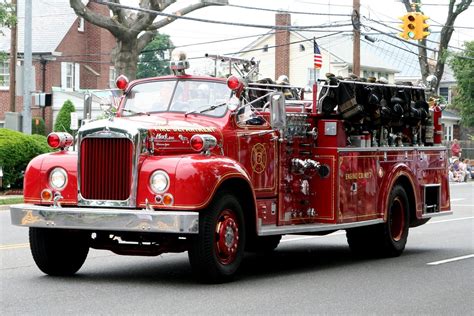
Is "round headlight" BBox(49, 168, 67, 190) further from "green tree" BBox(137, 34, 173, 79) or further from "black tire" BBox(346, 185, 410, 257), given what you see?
"green tree" BBox(137, 34, 173, 79)

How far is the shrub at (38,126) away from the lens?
160ft

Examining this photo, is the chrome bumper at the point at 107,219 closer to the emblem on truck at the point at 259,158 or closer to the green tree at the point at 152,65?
the emblem on truck at the point at 259,158

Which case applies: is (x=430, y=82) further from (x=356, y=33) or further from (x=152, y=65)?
(x=152, y=65)

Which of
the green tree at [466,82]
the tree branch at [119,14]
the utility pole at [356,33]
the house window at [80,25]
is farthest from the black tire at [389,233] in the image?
the green tree at [466,82]

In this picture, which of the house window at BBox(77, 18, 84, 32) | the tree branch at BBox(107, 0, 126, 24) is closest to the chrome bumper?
the tree branch at BBox(107, 0, 126, 24)

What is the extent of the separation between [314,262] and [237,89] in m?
3.04

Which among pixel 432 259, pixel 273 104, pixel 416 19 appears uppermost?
pixel 416 19

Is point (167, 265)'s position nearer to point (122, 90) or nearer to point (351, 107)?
point (122, 90)

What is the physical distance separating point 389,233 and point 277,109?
356 centimetres

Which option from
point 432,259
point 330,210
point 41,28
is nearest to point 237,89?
point 330,210

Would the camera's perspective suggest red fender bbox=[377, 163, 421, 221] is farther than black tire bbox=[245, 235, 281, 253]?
Yes

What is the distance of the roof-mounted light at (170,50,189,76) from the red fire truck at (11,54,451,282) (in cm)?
2

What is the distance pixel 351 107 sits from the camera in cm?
1363

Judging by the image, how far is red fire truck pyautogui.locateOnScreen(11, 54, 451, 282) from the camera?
10.4 metres
